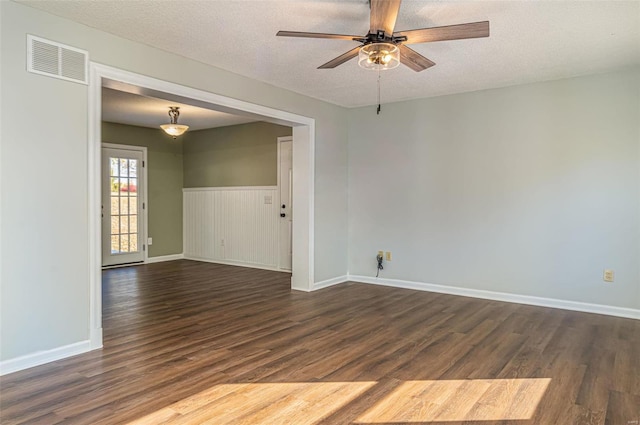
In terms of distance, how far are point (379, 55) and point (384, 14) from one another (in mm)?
412

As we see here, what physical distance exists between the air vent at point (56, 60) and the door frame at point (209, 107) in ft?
0.25

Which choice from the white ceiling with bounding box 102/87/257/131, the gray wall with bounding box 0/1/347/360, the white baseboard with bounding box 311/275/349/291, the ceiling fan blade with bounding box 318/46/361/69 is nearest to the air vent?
the gray wall with bounding box 0/1/347/360

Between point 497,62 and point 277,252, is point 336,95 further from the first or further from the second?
point 277,252

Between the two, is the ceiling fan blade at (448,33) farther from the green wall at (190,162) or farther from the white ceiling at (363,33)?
the green wall at (190,162)

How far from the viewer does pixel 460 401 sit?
2418 millimetres

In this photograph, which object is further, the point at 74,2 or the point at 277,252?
the point at 277,252

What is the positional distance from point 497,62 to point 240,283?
4177mm

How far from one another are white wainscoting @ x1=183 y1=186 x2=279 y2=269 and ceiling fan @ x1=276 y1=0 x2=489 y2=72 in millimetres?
4162

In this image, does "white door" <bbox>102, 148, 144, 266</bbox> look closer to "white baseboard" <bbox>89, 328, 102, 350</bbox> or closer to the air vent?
"white baseboard" <bbox>89, 328, 102, 350</bbox>

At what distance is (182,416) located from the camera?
2.22 metres

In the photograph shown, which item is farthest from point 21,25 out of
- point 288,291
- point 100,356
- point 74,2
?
point 288,291

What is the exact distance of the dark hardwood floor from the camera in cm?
228

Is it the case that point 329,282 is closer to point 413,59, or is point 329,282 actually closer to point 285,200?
point 285,200

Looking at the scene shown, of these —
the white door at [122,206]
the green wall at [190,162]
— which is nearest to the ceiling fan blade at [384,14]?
the green wall at [190,162]
